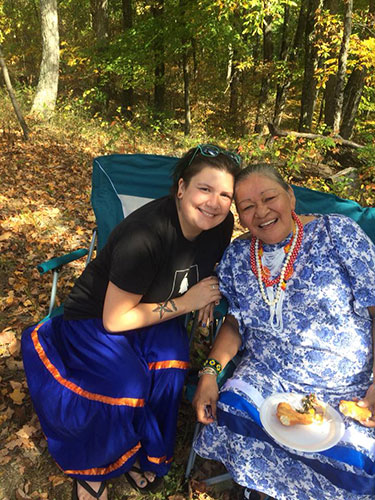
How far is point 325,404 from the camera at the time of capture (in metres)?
1.75

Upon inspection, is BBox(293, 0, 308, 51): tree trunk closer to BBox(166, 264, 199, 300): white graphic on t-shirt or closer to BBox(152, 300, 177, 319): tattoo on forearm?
BBox(166, 264, 199, 300): white graphic on t-shirt

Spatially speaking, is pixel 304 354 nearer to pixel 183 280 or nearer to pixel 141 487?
pixel 183 280

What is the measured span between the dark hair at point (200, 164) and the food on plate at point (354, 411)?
125 cm

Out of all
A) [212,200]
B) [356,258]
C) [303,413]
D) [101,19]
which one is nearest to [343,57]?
[101,19]

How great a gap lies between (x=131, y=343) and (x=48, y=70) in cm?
882

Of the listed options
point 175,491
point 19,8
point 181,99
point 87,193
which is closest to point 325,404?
point 175,491

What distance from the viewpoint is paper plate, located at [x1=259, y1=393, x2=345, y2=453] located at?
1524mm

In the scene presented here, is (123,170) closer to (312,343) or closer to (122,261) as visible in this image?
(122,261)

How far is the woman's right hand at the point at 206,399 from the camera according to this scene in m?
1.82

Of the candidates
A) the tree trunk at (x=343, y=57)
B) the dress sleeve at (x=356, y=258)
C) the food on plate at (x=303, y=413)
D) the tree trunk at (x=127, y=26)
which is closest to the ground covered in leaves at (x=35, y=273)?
the food on plate at (x=303, y=413)

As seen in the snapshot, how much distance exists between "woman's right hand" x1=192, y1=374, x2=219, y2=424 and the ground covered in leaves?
572 millimetres

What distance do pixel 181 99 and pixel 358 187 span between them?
996 centimetres

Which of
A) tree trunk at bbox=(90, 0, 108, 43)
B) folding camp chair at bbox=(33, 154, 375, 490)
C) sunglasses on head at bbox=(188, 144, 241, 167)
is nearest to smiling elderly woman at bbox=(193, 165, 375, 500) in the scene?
sunglasses on head at bbox=(188, 144, 241, 167)

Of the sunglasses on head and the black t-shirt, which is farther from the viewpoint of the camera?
the sunglasses on head
